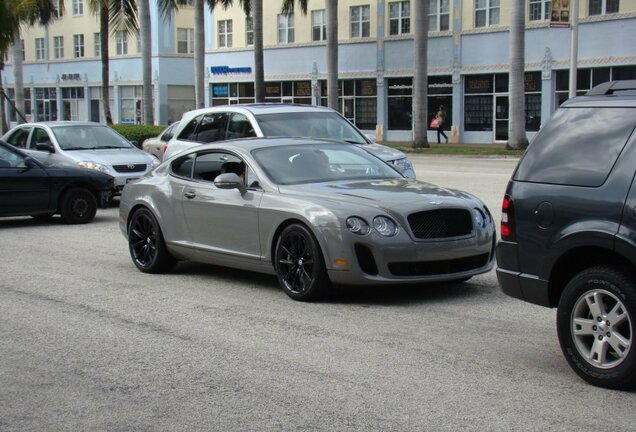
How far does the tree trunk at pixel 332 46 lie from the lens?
40.3 metres

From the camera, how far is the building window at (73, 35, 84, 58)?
70250 millimetres

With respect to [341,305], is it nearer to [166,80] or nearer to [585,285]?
[585,285]

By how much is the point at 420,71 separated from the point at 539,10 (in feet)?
27.1

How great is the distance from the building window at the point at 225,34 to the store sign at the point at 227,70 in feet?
4.51

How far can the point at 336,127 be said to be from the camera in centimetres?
1552

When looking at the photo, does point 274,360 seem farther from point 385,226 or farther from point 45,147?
point 45,147

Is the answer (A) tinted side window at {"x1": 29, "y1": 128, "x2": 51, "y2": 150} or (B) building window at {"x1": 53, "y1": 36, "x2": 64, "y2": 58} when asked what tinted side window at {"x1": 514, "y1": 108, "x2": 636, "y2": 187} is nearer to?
(A) tinted side window at {"x1": 29, "y1": 128, "x2": 51, "y2": 150}

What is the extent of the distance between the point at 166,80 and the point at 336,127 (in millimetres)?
50654

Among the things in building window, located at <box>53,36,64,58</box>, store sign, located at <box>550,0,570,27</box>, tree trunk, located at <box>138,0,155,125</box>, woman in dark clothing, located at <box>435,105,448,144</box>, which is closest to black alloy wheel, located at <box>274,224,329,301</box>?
store sign, located at <box>550,0,570,27</box>

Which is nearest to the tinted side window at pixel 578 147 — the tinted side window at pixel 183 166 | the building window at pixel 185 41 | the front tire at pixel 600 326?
the front tire at pixel 600 326

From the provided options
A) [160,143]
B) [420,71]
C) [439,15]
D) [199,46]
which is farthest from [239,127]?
[439,15]

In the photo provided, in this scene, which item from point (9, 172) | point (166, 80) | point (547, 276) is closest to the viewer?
point (547, 276)

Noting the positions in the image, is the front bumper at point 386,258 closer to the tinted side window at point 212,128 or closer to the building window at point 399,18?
the tinted side window at point 212,128

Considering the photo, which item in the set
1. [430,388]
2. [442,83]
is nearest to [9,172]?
[430,388]
